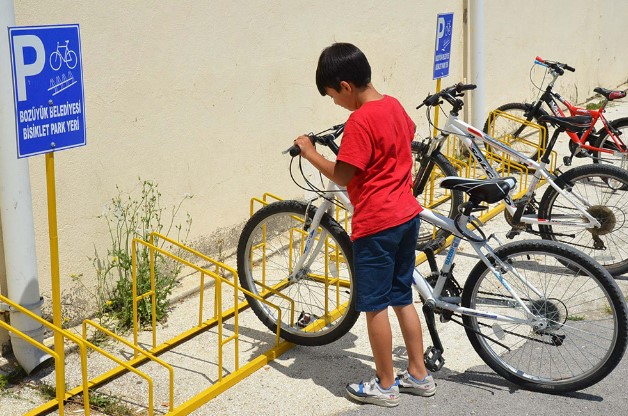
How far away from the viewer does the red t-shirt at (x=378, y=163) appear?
3.85 m

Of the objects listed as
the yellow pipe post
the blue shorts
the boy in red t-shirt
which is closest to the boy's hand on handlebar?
the boy in red t-shirt

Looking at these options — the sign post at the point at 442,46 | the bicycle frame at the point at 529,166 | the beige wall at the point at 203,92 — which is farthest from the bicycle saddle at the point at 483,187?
the sign post at the point at 442,46

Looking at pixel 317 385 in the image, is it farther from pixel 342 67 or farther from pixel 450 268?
pixel 342 67

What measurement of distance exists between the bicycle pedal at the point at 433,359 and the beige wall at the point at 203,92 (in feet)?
6.49

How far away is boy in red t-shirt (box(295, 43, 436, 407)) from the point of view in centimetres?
388

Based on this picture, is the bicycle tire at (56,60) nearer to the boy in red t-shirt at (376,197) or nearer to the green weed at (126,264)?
the boy in red t-shirt at (376,197)

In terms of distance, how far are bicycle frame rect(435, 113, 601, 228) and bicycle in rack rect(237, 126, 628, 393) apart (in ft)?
4.07

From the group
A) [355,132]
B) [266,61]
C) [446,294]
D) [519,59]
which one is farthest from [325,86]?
[519,59]

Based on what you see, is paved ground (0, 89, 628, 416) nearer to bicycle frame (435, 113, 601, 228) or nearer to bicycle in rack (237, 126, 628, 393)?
bicycle in rack (237, 126, 628, 393)

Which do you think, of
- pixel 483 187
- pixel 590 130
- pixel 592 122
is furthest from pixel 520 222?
pixel 483 187

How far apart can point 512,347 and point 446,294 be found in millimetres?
443

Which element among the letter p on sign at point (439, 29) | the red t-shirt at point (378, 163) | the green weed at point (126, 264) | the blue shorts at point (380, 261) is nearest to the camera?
the red t-shirt at point (378, 163)

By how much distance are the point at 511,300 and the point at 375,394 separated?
795mm

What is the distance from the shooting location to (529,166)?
6.05m
